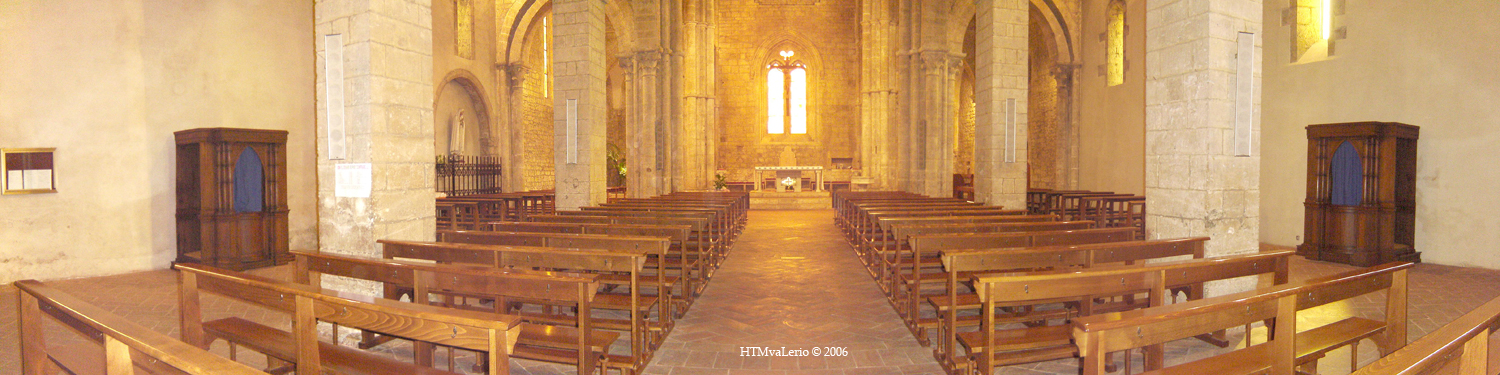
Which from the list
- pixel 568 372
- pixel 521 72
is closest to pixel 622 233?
pixel 568 372

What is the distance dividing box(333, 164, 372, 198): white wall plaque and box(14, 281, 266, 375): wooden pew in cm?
209

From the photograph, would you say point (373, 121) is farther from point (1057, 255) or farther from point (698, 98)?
point (698, 98)

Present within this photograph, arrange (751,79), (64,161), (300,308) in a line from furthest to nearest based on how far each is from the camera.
→ (751,79) < (64,161) < (300,308)

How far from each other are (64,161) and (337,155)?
5.70 meters

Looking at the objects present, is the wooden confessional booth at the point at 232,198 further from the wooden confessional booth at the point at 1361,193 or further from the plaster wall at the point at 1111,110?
the plaster wall at the point at 1111,110

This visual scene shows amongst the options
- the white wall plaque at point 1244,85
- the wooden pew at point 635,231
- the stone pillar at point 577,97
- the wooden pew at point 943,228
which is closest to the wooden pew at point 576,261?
the wooden pew at point 635,231

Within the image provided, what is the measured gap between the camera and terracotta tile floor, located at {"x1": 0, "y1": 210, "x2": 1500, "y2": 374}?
4039 millimetres

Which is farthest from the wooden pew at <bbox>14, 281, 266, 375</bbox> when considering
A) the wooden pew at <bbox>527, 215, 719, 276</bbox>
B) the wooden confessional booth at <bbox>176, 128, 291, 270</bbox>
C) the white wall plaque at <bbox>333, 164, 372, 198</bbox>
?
the wooden confessional booth at <bbox>176, 128, 291, 270</bbox>

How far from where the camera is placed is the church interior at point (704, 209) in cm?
302

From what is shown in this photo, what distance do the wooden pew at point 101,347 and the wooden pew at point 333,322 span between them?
1.45 ft

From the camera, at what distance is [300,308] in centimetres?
250

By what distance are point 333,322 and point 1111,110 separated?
1567 centimetres

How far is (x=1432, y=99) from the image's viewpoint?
8.23 m

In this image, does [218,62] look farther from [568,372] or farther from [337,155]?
[568,372]
